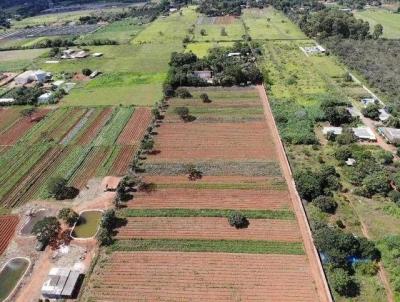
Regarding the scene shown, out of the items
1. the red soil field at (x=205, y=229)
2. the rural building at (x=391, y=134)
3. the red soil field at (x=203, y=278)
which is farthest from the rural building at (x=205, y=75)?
the red soil field at (x=203, y=278)

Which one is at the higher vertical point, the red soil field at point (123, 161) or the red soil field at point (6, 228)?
the red soil field at point (6, 228)

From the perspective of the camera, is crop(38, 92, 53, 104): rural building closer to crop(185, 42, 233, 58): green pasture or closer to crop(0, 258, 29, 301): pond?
crop(185, 42, 233, 58): green pasture

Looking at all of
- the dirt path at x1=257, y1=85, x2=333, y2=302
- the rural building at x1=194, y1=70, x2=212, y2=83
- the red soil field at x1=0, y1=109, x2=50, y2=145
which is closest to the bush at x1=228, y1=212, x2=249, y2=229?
the dirt path at x1=257, y1=85, x2=333, y2=302

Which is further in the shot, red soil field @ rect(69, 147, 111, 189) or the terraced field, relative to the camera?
red soil field @ rect(69, 147, 111, 189)

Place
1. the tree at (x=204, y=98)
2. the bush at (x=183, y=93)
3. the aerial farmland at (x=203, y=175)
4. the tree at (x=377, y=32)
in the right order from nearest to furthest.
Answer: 1. the aerial farmland at (x=203, y=175)
2. the tree at (x=204, y=98)
3. the bush at (x=183, y=93)
4. the tree at (x=377, y=32)

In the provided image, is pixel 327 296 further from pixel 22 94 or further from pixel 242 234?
pixel 22 94

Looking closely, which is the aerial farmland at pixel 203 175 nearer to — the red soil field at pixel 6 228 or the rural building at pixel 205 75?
the red soil field at pixel 6 228
